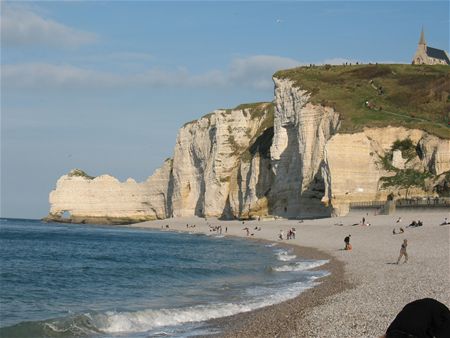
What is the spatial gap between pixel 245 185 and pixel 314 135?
62.7 feet

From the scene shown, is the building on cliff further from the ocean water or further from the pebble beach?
the ocean water

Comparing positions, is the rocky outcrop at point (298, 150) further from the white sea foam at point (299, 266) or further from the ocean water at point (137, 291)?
the white sea foam at point (299, 266)

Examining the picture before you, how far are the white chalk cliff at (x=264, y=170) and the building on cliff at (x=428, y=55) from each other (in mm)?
43480

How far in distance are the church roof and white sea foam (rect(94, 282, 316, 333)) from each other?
384 ft

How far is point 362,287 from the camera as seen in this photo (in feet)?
56.1

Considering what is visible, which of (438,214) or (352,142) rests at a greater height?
(352,142)

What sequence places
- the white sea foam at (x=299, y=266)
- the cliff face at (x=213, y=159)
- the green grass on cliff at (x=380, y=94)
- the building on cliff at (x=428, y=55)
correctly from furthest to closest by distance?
1. the building on cliff at (x=428, y=55)
2. the cliff face at (x=213, y=159)
3. the green grass on cliff at (x=380, y=94)
4. the white sea foam at (x=299, y=266)

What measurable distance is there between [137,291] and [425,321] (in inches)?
690

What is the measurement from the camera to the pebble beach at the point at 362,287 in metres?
11.8

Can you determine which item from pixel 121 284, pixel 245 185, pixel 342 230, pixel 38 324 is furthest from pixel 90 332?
pixel 245 185

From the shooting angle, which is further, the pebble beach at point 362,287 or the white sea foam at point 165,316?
the white sea foam at point 165,316

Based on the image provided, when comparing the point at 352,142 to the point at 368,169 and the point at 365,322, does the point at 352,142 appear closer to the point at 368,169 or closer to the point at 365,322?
the point at 368,169

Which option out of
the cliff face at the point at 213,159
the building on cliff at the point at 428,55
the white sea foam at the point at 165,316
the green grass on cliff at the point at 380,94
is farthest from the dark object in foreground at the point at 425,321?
the building on cliff at the point at 428,55

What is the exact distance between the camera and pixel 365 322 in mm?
11352
